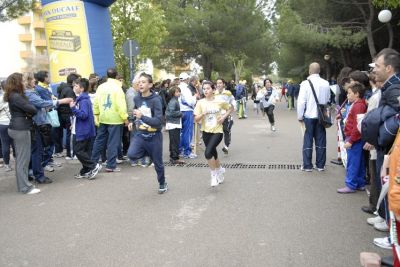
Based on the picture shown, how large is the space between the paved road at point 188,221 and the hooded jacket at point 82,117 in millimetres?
853

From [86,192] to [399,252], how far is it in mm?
5010

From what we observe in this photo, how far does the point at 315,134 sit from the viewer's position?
27.1 feet

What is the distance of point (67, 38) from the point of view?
12250mm

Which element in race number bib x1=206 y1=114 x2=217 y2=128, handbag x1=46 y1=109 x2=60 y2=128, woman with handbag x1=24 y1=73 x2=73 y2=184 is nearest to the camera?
race number bib x1=206 y1=114 x2=217 y2=128

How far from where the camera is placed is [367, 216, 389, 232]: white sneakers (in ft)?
16.4

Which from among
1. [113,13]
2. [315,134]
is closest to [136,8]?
[113,13]

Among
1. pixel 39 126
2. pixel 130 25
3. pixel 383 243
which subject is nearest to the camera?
pixel 383 243

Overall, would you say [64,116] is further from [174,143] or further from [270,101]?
[270,101]

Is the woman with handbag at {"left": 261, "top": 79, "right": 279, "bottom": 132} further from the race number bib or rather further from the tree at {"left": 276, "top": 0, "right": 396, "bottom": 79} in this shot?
the tree at {"left": 276, "top": 0, "right": 396, "bottom": 79}

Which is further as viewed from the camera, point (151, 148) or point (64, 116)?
point (64, 116)

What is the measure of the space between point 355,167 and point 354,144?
0.35 meters

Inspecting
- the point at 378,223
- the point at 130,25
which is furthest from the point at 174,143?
the point at 130,25

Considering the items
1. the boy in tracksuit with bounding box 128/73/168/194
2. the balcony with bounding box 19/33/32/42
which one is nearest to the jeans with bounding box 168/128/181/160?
the boy in tracksuit with bounding box 128/73/168/194

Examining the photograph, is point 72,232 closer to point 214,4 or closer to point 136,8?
point 136,8
